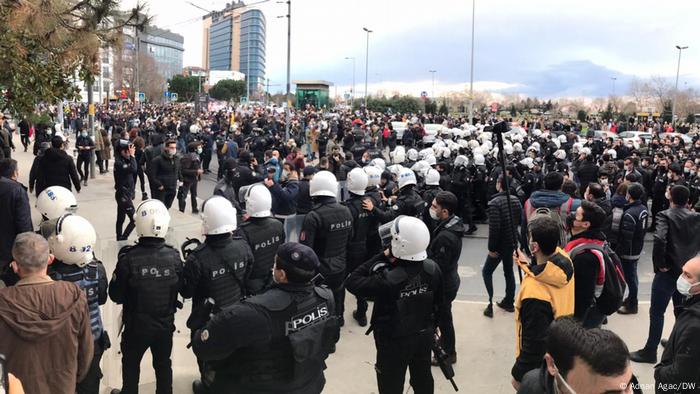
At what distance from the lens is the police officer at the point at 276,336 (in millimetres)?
2889

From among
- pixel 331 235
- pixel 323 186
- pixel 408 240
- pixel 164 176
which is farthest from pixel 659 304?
pixel 164 176

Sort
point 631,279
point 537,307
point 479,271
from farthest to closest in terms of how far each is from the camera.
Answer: point 479,271, point 631,279, point 537,307

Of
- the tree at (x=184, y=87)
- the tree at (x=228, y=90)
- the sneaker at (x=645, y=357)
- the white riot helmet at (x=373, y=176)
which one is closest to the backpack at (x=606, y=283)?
the sneaker at (x=645, y=357)

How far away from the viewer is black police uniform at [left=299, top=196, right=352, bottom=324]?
19.1 ft

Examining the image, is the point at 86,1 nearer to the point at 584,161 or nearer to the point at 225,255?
the point at 225,255

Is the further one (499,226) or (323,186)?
(499,226)

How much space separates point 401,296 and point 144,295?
1.89 m

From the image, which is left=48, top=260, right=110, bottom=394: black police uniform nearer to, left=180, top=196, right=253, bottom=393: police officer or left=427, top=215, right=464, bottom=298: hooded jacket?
left=180, top=196, right=253, bottom=393: police officer

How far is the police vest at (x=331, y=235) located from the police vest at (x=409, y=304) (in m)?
1.83

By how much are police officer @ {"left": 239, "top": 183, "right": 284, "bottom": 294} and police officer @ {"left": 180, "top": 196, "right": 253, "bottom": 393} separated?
26.9 inches

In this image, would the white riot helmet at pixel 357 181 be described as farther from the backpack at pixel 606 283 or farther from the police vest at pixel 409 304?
the backpack at pixel 606 283

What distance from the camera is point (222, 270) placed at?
436 cm

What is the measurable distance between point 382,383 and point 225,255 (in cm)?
155

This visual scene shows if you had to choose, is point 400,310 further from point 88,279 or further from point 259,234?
point 88,279
